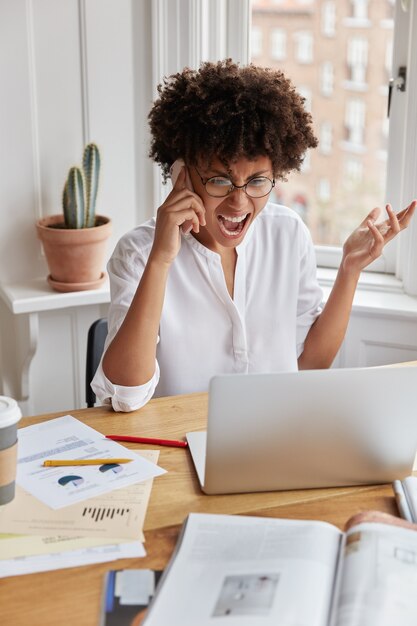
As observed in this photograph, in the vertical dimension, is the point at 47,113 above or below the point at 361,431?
above

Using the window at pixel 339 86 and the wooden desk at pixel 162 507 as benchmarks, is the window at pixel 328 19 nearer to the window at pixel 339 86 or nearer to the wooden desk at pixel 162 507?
the window at pixel 339 86

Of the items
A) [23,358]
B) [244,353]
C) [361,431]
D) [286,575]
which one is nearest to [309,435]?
[361,431]

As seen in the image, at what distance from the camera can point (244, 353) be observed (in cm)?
194

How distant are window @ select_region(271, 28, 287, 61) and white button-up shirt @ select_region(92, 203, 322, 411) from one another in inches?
37.1

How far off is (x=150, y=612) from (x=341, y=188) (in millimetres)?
2003

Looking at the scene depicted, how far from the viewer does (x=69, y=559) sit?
1.19 m

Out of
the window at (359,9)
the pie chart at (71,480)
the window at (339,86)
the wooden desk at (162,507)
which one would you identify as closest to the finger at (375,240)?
the wooden desk at (162,507)

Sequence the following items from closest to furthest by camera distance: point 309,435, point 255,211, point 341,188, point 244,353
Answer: point 309,435 < point 255,211 < point 244,353 < point 341,188

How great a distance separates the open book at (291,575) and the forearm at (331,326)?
0.79 meters

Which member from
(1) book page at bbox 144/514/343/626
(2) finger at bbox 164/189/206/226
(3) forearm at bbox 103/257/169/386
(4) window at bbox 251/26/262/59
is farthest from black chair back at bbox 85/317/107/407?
(4) window at bbox 251/26/262/59

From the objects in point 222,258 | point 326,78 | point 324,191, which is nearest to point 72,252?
point 222,258

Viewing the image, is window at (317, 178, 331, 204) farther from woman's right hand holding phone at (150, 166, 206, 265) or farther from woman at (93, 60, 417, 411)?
woman's right hand holding phone at (150, 166, 206, 265)

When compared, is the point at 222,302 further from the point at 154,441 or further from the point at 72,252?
the point at 72,252

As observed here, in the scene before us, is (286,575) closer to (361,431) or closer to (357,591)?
(357,591)
